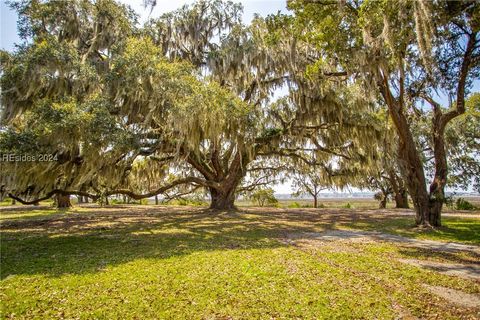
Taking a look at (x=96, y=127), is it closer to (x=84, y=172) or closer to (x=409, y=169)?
(x=84, y=172)

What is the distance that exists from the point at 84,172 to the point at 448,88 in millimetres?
12755

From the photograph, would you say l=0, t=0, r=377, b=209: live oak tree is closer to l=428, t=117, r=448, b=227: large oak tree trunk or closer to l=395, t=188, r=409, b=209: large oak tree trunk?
l=428, t=117, r=448, b=227: large oak tree trunk

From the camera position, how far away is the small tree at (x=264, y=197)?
93.8 ft

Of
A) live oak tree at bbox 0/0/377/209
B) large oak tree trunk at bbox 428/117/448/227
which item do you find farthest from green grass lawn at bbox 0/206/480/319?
live oak tree at bbox 0/0/377/209

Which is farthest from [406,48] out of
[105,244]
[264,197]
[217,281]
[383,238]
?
[264,197]

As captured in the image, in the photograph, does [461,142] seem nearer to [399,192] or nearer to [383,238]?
[399,192]

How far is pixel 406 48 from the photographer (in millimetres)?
7602

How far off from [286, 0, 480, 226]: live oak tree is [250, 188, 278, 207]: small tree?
1893 cm

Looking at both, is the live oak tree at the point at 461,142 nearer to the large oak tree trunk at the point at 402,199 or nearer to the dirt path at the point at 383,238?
the large oak tree trunk at the point at 402,199

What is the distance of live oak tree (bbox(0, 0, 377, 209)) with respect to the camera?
881 cm

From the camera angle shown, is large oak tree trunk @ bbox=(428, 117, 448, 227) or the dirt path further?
large oak tree trunk @ bbox=(428, 117, 448, 227)

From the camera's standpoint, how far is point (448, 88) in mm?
8852

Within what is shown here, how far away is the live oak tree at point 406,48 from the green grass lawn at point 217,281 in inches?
122

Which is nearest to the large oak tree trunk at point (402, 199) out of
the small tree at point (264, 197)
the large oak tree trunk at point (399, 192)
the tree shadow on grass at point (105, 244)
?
the large oak tree trunk at point (399, 192)
